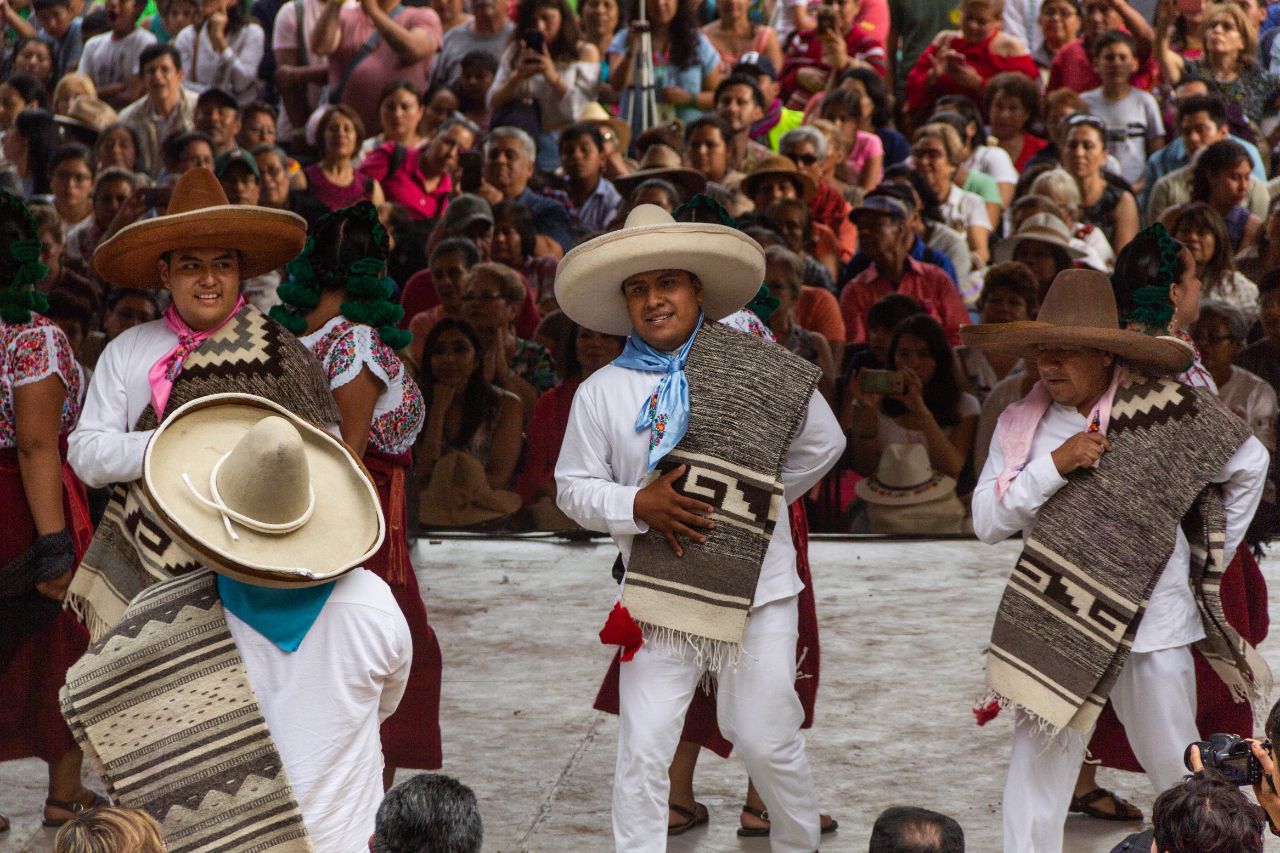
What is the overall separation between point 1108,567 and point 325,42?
9.74 meters

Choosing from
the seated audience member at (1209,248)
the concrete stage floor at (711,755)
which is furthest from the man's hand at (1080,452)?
the seated audience member at (1209,248)

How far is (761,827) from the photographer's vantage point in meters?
5.41

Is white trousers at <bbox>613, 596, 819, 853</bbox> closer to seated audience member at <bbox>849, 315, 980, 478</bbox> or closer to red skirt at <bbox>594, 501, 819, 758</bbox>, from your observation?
red skirt at <bbox>594, 501, 819, 758</bbox>

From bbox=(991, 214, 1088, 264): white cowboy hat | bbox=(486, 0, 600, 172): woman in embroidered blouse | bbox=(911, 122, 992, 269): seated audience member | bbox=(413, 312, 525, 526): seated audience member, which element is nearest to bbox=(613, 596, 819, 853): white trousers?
bbox=(413, 312, 525, 526): seated audience member

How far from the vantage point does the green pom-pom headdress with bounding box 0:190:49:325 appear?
5.20 m

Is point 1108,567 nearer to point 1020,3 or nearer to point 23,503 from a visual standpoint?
point 23,503

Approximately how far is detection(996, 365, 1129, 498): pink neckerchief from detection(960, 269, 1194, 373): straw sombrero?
0.35 feet

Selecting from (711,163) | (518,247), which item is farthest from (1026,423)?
(711,163)

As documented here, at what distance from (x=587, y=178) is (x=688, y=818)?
6263mm

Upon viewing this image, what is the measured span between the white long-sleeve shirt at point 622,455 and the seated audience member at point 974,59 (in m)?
8.11

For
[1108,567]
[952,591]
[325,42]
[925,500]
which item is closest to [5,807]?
[1108,567]

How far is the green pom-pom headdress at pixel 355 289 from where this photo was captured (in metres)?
5.23

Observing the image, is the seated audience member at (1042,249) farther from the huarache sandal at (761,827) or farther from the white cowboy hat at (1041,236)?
the huarache sandal at (761,827)

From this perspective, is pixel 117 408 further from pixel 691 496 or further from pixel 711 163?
pixel 711 163
